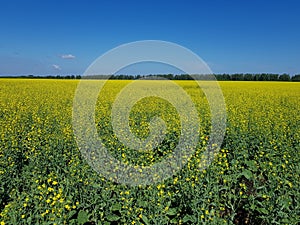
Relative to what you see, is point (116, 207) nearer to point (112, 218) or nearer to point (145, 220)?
point (112, 218)

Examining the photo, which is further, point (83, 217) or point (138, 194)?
point (138, 194)

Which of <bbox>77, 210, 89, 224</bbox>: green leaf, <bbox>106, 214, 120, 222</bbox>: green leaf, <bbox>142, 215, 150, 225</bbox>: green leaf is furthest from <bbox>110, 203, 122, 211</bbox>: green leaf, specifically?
<bbox>142, 215, 150, 225</bbox>: green leaf

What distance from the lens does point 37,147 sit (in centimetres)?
566

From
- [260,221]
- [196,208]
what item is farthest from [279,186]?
[196,208]

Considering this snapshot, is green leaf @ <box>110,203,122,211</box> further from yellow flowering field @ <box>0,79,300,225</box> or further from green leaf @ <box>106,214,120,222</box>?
green leaf @ <box>106,214,120,222</box>

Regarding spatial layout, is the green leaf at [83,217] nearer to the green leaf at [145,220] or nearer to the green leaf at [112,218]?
the green leaf at [112,218]

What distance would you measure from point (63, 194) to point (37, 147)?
7.64ft

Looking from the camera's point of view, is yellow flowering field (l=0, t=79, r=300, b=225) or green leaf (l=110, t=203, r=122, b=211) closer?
yellow flowering field (l=0, t=79, r=300, b=225)

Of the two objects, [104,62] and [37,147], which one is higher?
[104,62]

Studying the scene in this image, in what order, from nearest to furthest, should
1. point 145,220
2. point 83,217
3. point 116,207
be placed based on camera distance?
point 145,220 → point 83,217 → point 116,207

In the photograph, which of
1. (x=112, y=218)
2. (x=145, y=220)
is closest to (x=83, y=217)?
(x=112, y=218)

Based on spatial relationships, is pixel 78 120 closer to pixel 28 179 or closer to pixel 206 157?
pixel 28 179

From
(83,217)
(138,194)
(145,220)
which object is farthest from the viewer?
(138,194)

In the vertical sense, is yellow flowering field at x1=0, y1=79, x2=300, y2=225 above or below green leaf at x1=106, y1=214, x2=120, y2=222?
above
